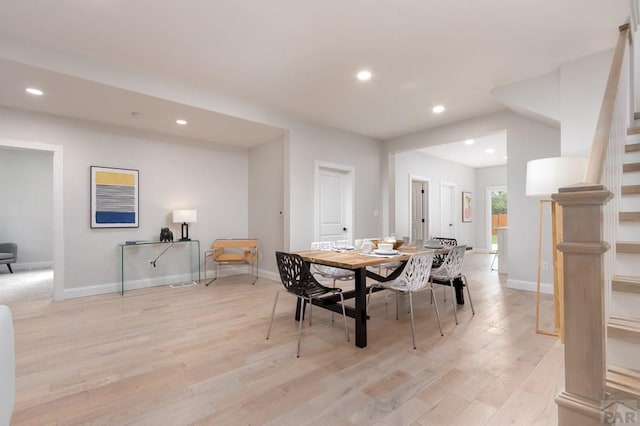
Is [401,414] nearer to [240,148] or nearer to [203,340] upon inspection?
[203,340]

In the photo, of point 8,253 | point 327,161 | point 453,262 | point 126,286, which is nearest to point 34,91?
point 126,286

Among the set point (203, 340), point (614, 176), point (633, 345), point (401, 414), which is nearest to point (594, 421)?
point (633, 345)

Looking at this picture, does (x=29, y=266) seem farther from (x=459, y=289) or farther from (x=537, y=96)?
(x=537, y=96)

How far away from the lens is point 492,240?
915cm

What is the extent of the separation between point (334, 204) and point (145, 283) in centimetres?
339

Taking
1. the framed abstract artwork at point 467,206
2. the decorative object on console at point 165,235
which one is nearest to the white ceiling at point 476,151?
the framed abstract artwork at point 467,206

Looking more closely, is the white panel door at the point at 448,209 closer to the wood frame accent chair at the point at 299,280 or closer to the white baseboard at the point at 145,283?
the white baseboard at the point at 145,283

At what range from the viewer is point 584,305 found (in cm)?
108

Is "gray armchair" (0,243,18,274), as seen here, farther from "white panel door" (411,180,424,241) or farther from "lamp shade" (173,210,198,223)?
"white panel door" (411,180,424,241)

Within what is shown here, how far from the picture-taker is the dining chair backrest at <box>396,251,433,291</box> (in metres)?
2.63

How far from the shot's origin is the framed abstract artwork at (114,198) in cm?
441

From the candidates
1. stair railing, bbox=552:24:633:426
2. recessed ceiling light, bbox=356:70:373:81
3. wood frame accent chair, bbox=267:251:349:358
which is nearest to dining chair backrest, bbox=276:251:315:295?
wood frame accent chair, bbox=267:251:349:358

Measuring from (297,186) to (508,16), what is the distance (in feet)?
10.8

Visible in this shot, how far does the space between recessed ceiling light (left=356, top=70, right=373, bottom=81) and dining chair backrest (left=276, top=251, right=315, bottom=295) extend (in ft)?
7.34
